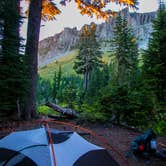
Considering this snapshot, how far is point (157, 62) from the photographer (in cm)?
1596

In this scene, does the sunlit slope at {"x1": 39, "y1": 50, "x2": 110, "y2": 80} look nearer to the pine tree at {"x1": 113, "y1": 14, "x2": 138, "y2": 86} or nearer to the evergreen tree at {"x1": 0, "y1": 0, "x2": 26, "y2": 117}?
the pine tree at {"x1": 113, "y1": 14, "x2": 138, "y2": 86}

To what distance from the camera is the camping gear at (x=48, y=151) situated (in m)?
4.48

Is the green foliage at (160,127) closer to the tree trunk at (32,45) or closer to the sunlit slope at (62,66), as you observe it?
the tree trunk at (32,45)

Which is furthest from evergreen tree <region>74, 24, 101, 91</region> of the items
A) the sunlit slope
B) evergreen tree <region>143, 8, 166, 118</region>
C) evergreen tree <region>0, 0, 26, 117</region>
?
the sunlit slope

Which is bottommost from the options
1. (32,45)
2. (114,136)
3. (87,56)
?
(114,136)

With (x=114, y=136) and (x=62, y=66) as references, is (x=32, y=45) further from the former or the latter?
(x=62, y=66)

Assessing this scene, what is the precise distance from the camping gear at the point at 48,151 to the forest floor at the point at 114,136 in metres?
1.48

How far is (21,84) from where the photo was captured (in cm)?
978

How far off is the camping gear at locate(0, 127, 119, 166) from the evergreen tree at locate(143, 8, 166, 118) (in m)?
10.2

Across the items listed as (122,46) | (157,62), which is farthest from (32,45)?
(122,46)

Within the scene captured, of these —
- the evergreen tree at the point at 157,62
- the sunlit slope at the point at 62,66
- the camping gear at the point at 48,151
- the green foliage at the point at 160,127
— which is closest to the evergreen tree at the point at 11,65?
the camping gear at the point at 48,151

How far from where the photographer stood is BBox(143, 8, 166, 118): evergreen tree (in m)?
15.2

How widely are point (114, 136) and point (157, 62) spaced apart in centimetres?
878

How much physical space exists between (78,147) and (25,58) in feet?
19.8
